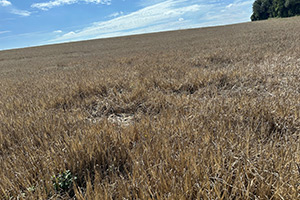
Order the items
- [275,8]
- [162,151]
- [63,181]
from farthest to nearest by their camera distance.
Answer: [275,8] → [162,151] → [63,181]

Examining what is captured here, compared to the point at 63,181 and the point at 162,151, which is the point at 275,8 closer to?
the point at 162,151

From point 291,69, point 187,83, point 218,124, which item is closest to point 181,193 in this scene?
point 218,124

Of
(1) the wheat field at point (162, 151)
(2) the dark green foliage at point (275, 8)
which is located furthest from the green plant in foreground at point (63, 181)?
(2) the dark green foliage at point (275, 8)

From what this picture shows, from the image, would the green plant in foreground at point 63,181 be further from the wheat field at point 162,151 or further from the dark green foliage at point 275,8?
the dark green foliage at point 275,8

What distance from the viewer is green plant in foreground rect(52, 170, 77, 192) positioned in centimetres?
158

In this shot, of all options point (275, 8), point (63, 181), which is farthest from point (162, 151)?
point (275, 8)

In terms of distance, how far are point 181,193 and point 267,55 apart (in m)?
7.05

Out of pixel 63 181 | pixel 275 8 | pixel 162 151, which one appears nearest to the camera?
pixel 63 181

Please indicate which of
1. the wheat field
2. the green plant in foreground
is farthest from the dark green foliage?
the green plant in foreground

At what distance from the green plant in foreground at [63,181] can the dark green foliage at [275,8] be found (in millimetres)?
76271

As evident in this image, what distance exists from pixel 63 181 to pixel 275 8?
8231cm

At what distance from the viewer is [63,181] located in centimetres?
161

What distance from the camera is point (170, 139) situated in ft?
6.48

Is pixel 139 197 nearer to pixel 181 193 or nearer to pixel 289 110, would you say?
pixel 181 193
